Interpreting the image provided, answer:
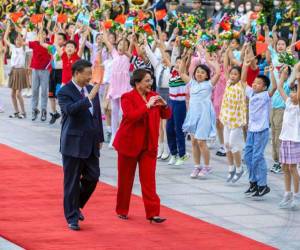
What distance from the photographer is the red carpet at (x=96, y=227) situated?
1171 cm

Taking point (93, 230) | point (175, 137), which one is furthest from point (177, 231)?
point (175, 137)

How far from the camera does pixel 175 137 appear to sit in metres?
17.3

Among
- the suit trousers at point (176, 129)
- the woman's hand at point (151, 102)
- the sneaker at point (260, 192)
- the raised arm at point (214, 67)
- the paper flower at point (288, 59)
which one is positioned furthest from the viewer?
the suit trousers at point (176, 129)

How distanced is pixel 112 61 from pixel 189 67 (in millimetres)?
2013

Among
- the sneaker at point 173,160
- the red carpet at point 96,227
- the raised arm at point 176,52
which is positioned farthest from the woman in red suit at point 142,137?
the raised arm at point 176,52

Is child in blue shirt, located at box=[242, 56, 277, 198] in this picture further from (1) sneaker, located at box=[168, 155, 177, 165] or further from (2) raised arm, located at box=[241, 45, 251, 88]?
(1) sneaker, located at box=[168, 155, 177, 165]

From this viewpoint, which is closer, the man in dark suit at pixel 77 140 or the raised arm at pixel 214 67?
the man in dark suit at pixel 77 140

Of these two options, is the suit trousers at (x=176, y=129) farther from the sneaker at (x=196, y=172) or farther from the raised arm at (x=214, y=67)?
the sneaker at (x=196, y=172)

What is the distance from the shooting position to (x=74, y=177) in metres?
12.4

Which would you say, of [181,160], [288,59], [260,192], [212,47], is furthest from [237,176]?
[212,47]

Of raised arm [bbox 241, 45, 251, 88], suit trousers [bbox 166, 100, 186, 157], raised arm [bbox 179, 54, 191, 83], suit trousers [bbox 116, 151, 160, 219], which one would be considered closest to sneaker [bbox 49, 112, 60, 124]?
suit trousers [bbox 166, 100, 186, 157]

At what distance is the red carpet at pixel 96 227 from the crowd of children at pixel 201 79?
172 cm

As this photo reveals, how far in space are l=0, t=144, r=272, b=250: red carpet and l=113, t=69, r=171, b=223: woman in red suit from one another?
30 centimetres

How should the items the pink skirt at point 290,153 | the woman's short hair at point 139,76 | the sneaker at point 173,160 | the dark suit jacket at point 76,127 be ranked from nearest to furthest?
the dark suit jacket at point 76,127 → the woman's short hair at point 139,76 → the pink skirt at point 290,153 → the sneaker at point 173,160
